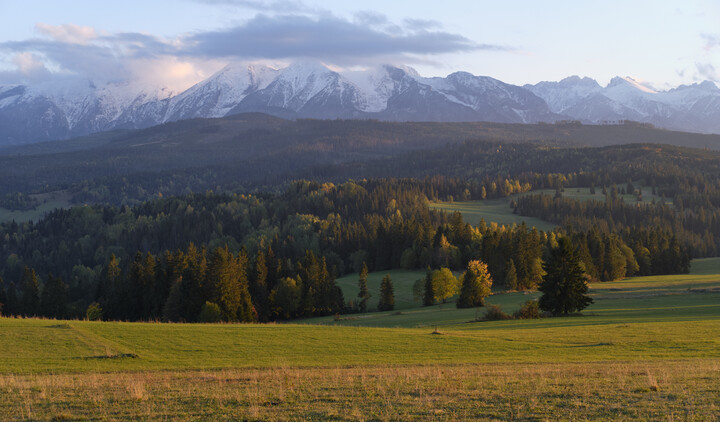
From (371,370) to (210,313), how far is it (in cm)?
5003

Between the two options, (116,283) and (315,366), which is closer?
(315,366)

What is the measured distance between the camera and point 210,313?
Answer: 7738cm

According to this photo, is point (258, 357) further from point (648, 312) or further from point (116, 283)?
point (116, 283)

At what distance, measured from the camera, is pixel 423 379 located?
2770 centimetres

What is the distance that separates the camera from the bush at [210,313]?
77.0m

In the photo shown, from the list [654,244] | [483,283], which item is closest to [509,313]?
[483,283]

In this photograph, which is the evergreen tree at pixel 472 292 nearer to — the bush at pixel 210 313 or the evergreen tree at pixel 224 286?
the evergreen tree at pixel 224 286

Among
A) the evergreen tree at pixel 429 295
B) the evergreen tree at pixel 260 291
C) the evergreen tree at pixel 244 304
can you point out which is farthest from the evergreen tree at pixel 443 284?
the evergreen tree at pixel 244 304

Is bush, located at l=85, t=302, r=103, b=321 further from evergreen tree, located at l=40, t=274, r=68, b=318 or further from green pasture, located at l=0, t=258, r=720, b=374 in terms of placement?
green pasture, located at l=0, t=258, r=720, b=374

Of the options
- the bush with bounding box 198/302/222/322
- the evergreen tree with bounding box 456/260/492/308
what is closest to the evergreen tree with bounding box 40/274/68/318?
the bush with bounding box 198/302/222/322

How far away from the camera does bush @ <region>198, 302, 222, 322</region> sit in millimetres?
77000

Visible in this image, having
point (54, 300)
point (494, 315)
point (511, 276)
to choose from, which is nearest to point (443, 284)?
point (511, 276)

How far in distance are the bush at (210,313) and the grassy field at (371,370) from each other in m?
27.2

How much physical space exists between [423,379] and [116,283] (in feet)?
244
